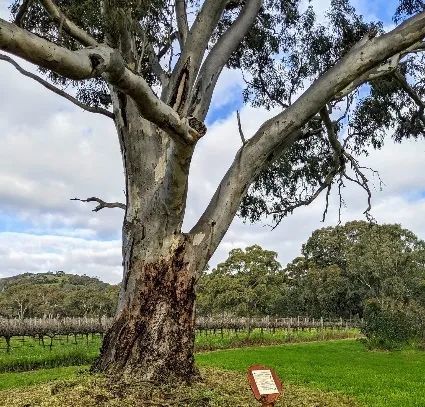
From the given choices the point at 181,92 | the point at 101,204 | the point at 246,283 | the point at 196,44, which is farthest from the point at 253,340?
the point at 181,92

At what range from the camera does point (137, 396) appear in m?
5.59

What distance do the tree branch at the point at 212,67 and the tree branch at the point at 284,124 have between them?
95cm

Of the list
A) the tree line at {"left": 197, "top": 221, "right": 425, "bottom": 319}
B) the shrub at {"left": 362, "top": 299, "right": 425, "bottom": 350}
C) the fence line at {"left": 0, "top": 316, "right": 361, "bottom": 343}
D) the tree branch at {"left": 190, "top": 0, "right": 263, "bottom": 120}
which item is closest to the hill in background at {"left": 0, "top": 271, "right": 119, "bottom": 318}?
the tree line at {"left": 197, "top": 221, "right": 425, "bottom": 319}

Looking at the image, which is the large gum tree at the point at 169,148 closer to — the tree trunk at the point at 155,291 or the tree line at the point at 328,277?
the tree trunk at the point at 155,291

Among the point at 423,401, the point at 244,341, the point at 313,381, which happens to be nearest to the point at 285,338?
the point at 244,341

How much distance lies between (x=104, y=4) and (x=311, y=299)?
42.0 metres

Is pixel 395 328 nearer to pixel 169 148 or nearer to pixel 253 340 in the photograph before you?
pixel 253 340

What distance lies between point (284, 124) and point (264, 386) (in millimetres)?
3396

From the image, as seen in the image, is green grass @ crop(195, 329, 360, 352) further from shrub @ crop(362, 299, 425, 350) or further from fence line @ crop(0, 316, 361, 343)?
shrub @ crop(362, 299, 425, 350)

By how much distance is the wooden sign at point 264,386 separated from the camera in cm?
412

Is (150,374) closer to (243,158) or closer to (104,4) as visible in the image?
(243,158)

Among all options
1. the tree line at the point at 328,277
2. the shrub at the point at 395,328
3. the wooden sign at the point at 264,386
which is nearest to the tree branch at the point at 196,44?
the wooden sign at the point at 264,386

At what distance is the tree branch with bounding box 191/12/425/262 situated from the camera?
649cm

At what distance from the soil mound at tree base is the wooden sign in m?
1.41
